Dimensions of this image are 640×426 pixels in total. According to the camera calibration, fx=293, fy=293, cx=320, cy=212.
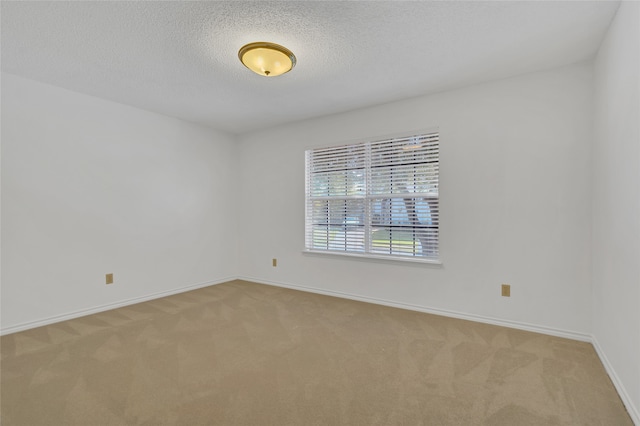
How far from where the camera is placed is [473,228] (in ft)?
9.56

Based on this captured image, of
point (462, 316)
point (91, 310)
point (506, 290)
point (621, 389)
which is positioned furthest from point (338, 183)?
point (91, 310)

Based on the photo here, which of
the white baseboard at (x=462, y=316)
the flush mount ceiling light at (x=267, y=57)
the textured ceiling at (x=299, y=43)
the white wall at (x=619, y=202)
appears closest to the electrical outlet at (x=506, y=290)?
the white baseboard at (x=462, y=316)

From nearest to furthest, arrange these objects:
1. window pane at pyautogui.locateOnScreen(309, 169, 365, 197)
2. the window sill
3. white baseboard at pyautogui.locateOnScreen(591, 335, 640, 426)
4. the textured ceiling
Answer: white baseboard at pyautogui.locateOnScreen(591, 335, 640, 426), the textured ceiling, the window sill, window pane at pyautogui.locateOnScreen(309, 169, 365, 197)

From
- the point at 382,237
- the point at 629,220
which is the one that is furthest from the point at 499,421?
the point at 382,237

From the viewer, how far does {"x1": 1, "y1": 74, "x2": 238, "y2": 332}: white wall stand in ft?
8.87

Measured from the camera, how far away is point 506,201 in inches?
108

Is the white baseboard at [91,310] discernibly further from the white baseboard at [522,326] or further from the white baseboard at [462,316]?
the white baseboard at [462,316]

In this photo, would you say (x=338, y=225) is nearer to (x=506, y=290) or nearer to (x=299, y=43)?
(x=506, y=290)

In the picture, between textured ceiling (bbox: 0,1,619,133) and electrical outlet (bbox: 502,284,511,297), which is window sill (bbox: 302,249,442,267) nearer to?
electrical outlet (bbox: 502,284,511,297)

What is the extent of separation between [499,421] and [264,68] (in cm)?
271

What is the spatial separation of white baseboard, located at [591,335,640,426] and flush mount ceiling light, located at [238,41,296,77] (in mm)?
2973

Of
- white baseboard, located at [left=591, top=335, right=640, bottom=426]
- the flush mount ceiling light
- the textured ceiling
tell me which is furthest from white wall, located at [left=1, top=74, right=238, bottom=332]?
white baseboard, located at [left=591, top=335, right=640, bottom=426]

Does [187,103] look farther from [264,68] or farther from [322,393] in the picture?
[322,393]

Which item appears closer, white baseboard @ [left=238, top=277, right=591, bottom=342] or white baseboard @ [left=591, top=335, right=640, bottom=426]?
white baseboard @ [left=591, top=335, right=640, bottom=426]
